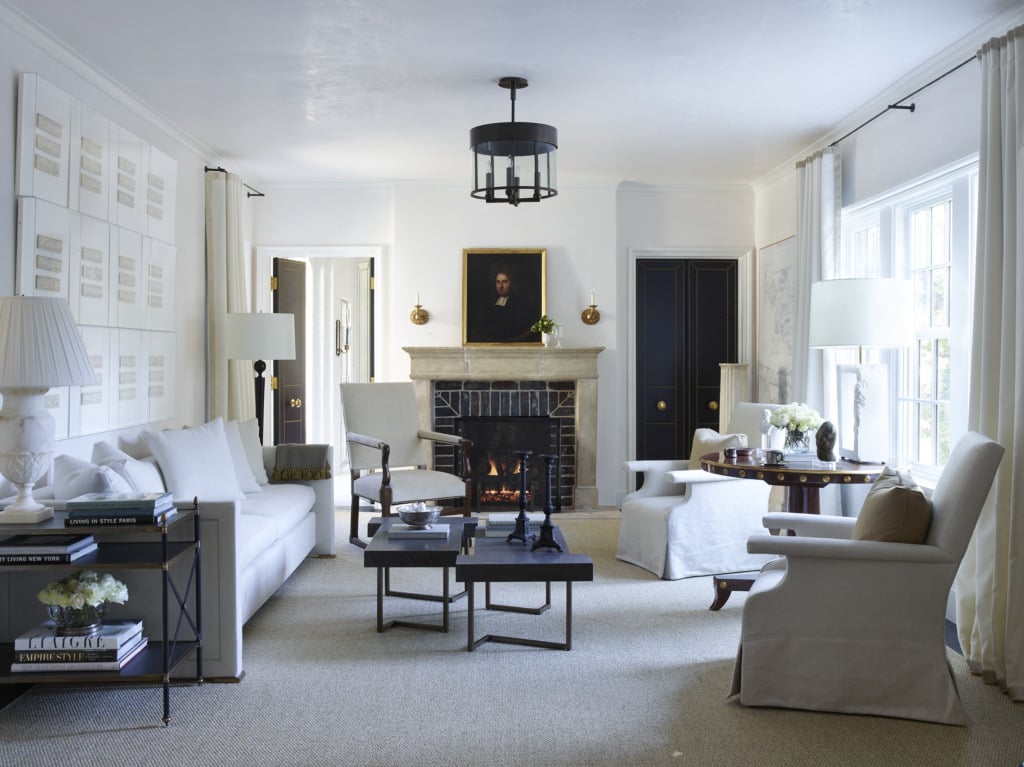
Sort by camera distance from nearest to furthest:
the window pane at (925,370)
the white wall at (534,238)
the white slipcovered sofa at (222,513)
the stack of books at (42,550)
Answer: the stack of books at (42,550), the white slipcovered sofa at (222,513), the window pane at (925,370), the white wall at (534,238)

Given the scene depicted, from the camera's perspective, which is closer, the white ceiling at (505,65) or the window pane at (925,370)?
the white ceiling at (505,65)

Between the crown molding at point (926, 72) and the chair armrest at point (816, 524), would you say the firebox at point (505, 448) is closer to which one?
the crown molding at point (926, 72)

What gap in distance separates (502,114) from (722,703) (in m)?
3.54

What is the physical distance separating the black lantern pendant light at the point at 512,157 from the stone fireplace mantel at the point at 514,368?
2820 mm

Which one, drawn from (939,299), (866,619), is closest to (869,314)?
(939,299)

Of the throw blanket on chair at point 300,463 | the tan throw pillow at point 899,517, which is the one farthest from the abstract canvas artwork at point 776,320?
the throw blanket on chair at point 300,463

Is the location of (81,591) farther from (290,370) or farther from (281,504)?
(290,370)

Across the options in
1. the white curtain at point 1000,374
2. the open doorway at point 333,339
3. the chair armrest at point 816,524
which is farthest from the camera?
the open doorway at point 333,339

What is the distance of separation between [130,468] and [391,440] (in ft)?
8.69

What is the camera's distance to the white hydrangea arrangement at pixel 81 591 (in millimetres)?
2900

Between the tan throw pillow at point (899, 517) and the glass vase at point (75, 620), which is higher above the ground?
the tan throw pillow at point (899, 517)

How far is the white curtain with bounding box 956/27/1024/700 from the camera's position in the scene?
3.29m

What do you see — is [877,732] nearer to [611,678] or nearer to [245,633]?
[611,678]

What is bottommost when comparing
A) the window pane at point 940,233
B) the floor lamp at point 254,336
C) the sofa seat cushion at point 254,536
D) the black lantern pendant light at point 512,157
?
the sofa seat cushion at point 254,536
